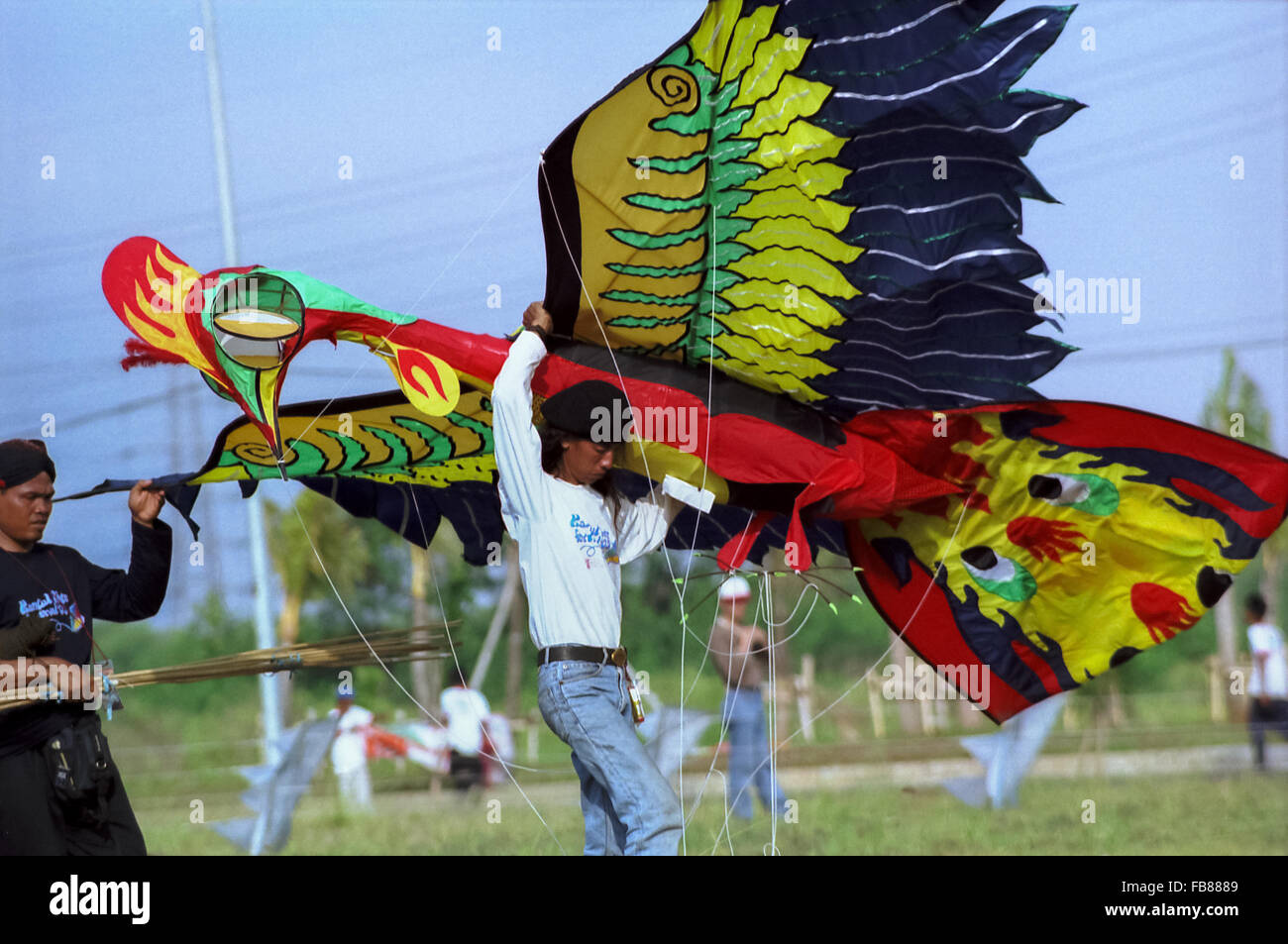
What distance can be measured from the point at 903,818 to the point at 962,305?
3885 millimetres

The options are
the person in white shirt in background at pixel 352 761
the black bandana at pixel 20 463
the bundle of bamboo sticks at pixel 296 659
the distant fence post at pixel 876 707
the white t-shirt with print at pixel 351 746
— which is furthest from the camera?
the distant fence post at pixel 876 707

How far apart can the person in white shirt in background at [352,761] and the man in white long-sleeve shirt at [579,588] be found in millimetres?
5777

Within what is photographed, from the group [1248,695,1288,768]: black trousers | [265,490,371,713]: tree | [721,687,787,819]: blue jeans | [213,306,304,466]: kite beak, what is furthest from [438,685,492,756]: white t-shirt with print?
[265,490,371,713]: tree

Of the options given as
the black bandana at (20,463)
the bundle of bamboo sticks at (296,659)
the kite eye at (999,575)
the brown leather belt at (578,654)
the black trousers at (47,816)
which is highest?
the black bandana at (20,463)

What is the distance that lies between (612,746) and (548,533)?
2.16 feet

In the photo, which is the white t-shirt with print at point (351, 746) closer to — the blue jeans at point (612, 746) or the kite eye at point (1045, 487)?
the blue jeans at point (612, 746)

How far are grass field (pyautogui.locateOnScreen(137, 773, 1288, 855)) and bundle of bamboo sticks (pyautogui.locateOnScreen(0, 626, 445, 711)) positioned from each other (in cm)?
148

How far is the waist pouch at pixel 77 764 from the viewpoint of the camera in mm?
4184

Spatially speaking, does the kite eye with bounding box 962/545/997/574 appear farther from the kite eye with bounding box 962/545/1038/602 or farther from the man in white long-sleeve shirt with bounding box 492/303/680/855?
the man in white long-sleeve shirt with bounding box 492/303/680/855

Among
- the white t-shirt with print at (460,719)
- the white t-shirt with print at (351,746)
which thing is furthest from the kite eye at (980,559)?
the white t-shirt with print at (460,719)

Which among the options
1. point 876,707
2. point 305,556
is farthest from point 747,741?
point 305,556

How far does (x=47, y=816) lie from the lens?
4141mm

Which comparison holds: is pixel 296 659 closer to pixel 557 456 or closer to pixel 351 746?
pixel 557 456

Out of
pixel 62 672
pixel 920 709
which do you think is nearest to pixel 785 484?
pixel 62 672
